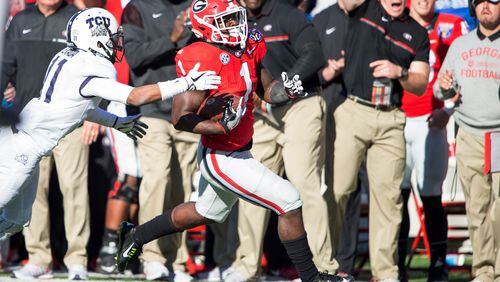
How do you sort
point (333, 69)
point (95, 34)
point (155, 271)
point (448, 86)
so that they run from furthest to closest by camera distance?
point (333, 69), point (155, 271), point (448, 86), point (95, 34)

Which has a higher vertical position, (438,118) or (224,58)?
(224,58)

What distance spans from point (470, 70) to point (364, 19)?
88cm

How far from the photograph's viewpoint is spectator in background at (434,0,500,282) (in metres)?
8.25

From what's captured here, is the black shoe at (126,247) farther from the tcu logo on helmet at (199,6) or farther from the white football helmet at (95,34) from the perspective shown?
the tcu logo on helmet at (199,6)

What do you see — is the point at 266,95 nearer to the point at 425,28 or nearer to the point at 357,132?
the point at 357,132

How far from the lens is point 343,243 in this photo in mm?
8984

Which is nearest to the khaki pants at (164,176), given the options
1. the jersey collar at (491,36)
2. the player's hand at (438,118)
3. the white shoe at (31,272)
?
the white shoe at (31,272)

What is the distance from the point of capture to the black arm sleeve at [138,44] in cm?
868

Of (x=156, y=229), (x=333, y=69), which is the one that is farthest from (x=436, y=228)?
(x=156, y=229)

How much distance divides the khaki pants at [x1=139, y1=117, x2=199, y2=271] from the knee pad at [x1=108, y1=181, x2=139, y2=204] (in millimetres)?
363

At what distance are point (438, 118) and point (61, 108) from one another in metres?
3.00

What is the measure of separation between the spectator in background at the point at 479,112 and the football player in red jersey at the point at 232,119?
5.19ft

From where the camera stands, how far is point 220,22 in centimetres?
712

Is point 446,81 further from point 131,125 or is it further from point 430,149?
point 131,125
